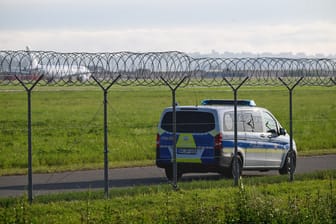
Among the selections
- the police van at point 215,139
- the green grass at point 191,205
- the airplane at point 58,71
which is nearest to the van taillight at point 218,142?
the police van at point 215,139

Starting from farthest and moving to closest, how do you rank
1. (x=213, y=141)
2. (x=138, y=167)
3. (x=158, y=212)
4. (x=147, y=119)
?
1. (x=147, y=119)
2. (x=138, y=167)
3. (x=213, y=141)
4. (x=158, y=212)

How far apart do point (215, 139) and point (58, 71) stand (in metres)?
4.61

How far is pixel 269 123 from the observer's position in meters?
21.4

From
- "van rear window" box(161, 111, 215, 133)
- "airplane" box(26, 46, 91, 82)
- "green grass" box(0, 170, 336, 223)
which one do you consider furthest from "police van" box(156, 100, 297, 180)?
"airplane" box(26, 46, 91, 82)

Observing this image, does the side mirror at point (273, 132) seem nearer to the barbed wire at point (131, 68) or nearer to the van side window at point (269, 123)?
the van side window at point (269, 123)

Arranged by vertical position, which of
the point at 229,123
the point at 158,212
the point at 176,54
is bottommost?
the point at 158,212

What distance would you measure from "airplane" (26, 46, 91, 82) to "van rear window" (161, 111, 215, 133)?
3.17m

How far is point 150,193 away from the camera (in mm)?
16578

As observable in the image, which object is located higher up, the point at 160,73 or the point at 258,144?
the point at 160,73

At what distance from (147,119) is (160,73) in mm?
22852

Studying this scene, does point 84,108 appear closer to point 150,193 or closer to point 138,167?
point 138,167

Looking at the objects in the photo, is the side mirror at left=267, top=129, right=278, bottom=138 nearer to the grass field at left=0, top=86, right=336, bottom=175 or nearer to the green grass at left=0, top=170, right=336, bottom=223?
the green grass at left=0, top=170, right=336, bottom=223

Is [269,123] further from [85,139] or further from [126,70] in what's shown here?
[85,139]

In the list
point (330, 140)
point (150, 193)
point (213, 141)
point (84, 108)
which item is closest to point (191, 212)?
point (150, 193)
